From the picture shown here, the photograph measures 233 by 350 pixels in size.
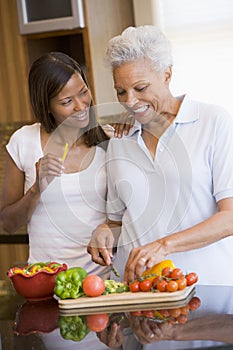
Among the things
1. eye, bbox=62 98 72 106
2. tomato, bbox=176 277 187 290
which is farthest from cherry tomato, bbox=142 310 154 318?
eye, bbox=62 98 72 106

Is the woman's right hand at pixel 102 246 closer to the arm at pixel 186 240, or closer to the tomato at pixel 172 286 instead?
the arm at pixel 186 240

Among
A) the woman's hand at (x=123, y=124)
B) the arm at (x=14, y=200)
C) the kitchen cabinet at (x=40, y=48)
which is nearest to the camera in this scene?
the woman's hand at (x=123, y=124)

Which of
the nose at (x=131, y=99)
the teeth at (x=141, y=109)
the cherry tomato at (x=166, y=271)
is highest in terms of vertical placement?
the nose at (x=131, y=99)

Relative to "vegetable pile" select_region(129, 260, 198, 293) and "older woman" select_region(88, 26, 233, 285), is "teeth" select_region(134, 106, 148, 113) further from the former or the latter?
"vegetable pile" select_region(129, 260, 198, 293)

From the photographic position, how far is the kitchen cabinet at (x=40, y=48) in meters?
3.76

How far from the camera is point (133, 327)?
1790 millimetres

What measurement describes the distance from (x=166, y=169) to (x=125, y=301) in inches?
18.2

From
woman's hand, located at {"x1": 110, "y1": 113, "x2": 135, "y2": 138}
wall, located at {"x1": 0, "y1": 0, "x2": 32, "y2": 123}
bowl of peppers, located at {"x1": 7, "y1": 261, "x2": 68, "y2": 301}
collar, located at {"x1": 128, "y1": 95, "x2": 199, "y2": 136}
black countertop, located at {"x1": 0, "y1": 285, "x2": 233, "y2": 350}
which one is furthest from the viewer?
wall, located at {"x1": 0, "y1": 0, "x2": 32, "y2": 123}

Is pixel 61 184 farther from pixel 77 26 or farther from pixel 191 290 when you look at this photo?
pixel 77 26

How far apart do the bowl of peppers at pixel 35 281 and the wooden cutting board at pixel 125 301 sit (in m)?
0.15

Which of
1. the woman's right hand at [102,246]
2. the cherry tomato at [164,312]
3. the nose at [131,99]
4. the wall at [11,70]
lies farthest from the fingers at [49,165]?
the wall at [11,70]

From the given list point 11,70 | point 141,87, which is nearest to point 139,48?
point 141,87

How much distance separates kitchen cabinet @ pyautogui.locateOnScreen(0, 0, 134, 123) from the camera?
3.76m

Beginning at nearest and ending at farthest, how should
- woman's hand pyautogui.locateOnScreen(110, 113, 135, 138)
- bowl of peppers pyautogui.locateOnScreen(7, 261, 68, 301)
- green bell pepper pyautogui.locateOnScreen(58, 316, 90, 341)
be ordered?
green bell pepper pyautogui.locateOnScreen(58, 316, 90, 341) < bowl of peppers pyautogui.locateOnScreen(7, 261, 68, 301) < woman's hand pyautogui.locateOnScreen(110, 113, 135, 138)
